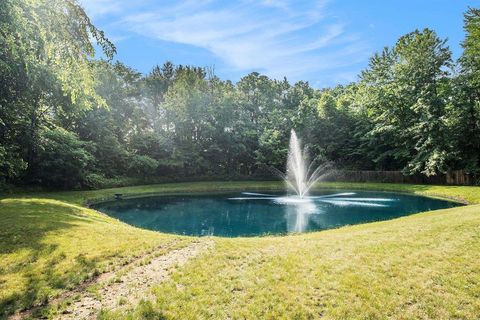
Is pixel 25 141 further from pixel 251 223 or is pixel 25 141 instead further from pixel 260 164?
pixel 260 164

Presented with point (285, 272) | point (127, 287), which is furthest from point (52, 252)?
point (285, 272)

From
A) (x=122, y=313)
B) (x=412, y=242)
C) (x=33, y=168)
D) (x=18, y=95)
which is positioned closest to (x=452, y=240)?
(x=412, y=242)

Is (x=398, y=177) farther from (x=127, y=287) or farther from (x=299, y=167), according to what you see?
(x=127, y=287)

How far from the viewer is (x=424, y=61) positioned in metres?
36.2

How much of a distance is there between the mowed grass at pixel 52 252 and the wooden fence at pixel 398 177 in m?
33.1

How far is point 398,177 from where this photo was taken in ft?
124

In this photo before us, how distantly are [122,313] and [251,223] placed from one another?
13.3m

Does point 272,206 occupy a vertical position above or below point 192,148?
below

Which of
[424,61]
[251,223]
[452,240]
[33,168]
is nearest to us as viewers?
[452,240]

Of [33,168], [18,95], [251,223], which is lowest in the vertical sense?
[251,223]

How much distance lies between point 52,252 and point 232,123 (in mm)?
39889

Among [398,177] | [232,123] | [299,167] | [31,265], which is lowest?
[31,265]

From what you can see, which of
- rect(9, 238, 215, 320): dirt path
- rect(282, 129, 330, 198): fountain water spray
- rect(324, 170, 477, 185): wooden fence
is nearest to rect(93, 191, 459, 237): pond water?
rect(9, 238, 215, 320): dirt path

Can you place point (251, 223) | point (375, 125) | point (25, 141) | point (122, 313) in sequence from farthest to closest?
point (375, 125) < point (25, 141) < point (251, 223) < point (122, 313)
